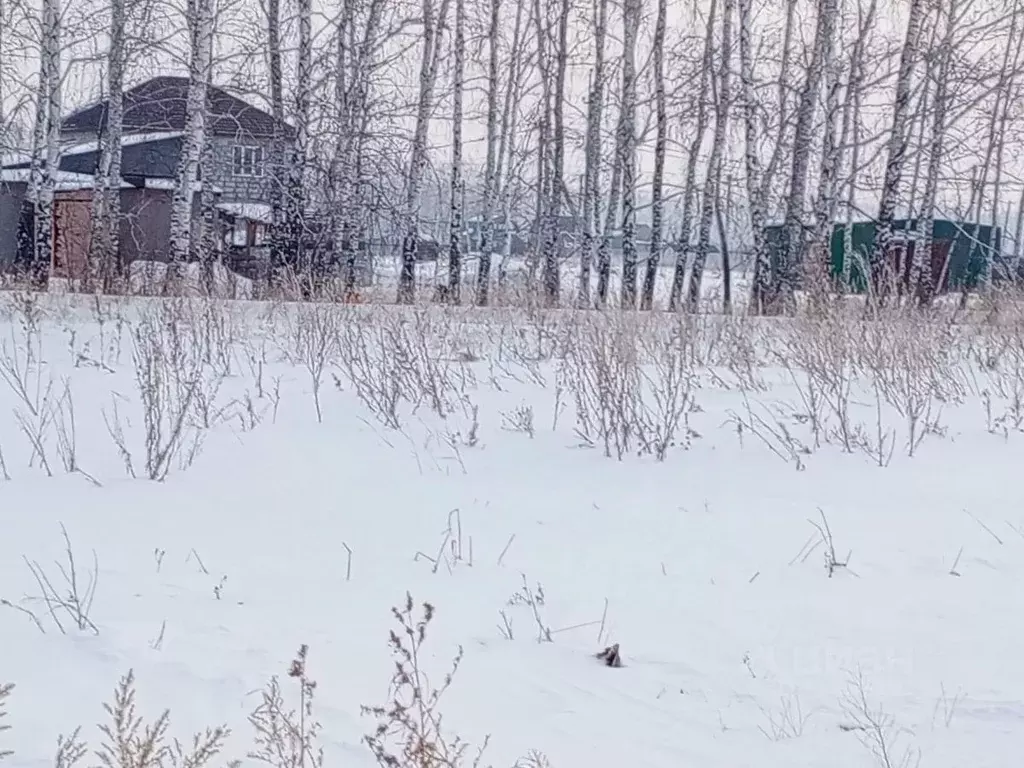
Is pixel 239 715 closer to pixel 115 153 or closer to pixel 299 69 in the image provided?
pixel 299 69

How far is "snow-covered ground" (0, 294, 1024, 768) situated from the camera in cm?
214

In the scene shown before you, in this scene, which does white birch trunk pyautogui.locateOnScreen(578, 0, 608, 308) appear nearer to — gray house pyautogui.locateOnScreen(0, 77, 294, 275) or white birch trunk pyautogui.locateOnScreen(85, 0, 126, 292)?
gray house pyautogui.locateOnScreen(0, 77, 294, 275)

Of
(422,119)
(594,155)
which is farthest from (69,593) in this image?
(594,155)

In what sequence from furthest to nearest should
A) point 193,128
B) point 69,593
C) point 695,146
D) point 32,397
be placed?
point 695,146 < point 193,128 < point 32,397 < point 69,593

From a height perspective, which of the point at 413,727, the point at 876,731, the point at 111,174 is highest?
the point at 111,174

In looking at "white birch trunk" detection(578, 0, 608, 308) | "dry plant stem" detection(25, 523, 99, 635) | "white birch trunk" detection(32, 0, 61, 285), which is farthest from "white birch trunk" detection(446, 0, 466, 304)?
"dry plant stem" detection(25, 523, 99, 635)

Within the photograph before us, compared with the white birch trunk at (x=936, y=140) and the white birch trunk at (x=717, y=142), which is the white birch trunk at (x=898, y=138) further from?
the white birch trunk at (x=717, y=142)

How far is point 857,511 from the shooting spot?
360cm

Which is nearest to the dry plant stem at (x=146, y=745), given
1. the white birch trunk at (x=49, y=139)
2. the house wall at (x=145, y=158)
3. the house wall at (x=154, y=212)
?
the white birch trunk at (x=49, y=139)

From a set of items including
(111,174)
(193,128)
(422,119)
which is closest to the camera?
(193,128)

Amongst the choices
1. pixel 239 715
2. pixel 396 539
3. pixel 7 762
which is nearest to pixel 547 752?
pixel 239 715

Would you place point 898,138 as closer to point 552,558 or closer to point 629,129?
point 629,129

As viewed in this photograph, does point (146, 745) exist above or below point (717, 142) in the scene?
below

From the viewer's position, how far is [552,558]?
3160 millimetres
